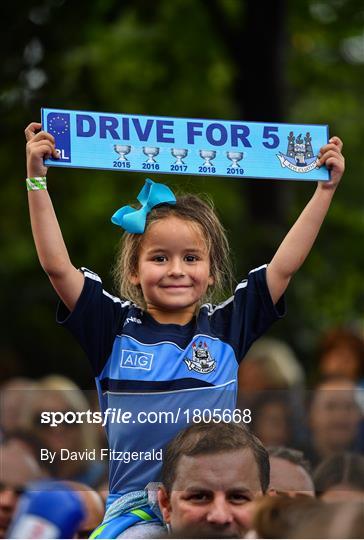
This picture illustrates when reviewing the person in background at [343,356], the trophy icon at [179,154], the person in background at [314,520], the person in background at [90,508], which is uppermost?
the person in background at [343,356]

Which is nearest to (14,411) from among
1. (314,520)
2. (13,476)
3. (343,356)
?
(13,476)

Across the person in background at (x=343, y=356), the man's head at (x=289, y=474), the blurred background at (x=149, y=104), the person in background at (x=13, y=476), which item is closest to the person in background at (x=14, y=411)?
the person in background at (x=13, y=476)

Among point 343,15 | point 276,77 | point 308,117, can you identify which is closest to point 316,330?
point 276,77

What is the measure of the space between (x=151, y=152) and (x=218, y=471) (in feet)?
3.73

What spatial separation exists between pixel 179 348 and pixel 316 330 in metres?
7.64

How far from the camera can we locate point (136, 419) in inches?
149

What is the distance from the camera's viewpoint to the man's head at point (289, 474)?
3760 millimetres

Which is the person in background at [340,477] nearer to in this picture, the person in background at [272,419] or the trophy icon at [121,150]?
the person in background at [272,419]

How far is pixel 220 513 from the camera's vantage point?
334 centimetres

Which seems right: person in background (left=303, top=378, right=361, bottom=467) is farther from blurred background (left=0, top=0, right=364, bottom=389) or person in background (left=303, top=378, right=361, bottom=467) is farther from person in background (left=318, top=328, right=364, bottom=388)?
blurred background (left=0, top=0, right=364, bottom=389)

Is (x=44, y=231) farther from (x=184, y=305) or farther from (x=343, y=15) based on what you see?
(x=343, y=15)

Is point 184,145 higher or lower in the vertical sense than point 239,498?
higher

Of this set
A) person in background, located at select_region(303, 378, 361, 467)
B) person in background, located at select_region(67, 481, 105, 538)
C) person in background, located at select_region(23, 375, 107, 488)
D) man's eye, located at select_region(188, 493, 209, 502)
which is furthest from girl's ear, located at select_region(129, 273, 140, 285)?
person in background, located at select_region(303, 378, 361, 467)

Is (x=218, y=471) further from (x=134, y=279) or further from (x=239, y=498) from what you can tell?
(x=134, y=279)
